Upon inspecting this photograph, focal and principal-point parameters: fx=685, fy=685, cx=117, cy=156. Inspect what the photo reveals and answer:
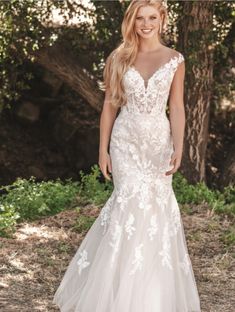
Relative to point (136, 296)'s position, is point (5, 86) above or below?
above

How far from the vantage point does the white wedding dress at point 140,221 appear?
438cm

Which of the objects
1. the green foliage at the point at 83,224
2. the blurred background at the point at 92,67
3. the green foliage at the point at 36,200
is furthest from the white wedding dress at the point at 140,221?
the blurred background at the point at 92,67

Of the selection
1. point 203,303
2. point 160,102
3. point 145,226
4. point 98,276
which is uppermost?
point 160,102

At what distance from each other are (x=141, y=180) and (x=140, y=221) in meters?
0.27

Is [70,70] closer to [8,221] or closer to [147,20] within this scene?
[8,221]

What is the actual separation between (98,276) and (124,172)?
27.4 inches

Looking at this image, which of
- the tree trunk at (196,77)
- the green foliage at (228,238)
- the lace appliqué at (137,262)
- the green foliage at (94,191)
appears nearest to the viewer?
the lace appliqué at (137,262)

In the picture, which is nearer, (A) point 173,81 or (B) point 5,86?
(A) point 173,81

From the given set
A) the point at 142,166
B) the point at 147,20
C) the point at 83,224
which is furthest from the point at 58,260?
the point at 147,20

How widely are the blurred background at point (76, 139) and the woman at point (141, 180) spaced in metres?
0.74

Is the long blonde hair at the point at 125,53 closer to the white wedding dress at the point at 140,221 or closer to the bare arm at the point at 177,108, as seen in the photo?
the white wedding dress at the point at 140,221

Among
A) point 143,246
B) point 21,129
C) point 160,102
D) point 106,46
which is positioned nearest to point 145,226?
point 143,246

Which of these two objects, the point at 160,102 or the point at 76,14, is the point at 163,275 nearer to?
the point at 160,102

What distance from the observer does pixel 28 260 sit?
5973 mm
